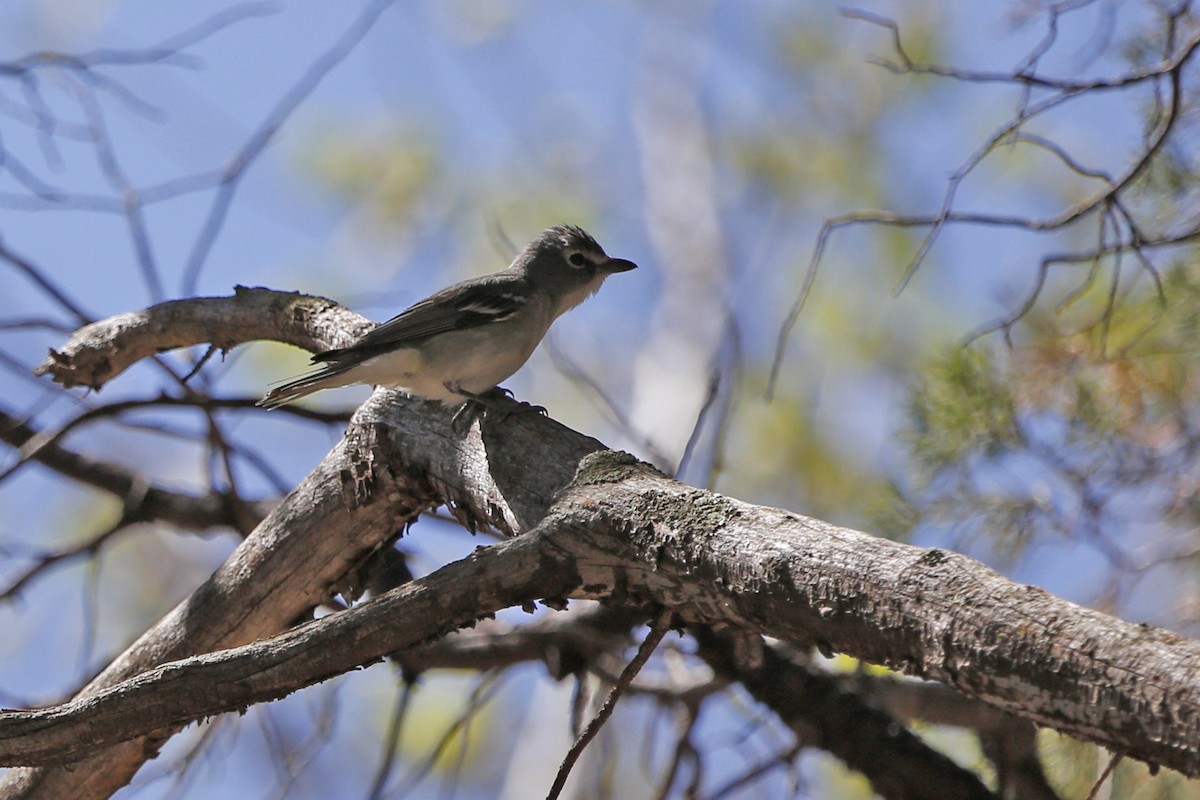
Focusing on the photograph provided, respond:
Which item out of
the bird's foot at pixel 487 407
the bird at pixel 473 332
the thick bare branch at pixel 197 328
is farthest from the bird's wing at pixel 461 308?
the bird's foot at pixel 487 407

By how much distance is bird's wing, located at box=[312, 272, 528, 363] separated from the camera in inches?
156

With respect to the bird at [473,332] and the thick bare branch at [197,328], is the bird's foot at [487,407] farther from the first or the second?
the thick bare branch at [197,328]

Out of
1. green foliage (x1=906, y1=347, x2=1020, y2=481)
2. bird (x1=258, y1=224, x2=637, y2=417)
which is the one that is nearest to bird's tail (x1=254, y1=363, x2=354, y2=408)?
bird (x1=258, y1=224, x2=637, y2=417)

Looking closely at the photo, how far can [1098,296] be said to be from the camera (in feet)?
18.5

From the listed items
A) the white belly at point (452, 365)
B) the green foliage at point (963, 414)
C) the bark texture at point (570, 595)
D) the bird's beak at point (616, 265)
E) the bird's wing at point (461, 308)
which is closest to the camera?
the bark texture at point (570, 595)

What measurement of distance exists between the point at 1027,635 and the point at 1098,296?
448 cm

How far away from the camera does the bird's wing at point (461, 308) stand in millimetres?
3955

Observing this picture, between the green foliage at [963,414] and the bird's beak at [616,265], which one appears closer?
the green foliage at [963,414]

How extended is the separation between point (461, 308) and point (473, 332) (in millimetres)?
196

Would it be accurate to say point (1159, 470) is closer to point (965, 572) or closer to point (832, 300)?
point (965, 572)

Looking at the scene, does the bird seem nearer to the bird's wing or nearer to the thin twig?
the bird's wing

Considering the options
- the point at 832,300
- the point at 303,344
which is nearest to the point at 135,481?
the point at 303,344

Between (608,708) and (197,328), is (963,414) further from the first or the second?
(197,328)

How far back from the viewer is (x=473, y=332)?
4.14 metres
